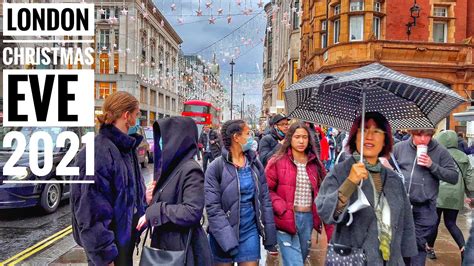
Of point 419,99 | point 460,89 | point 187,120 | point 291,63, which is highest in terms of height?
point 291,63

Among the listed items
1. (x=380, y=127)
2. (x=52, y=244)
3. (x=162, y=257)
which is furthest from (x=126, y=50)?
(x=380, y=127)

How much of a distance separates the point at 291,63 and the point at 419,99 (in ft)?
115

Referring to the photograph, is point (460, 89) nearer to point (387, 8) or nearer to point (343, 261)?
point (387, 8)

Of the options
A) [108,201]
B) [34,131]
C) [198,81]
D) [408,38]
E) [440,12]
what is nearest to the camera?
[108,201]

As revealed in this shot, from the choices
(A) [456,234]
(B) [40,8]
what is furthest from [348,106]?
(B) [40,8]

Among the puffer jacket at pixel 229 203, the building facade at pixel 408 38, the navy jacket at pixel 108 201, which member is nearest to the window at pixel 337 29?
the building facade at pixel 408 38

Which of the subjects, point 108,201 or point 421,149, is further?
point 421,149

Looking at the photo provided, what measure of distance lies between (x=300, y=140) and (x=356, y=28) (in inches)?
693

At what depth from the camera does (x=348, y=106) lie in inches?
135

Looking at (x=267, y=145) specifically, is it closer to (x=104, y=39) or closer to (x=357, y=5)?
(x=357, y=5)

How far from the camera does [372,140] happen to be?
278 centimetres

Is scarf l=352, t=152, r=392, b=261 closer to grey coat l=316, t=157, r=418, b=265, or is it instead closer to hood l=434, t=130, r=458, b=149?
grey coat l=316, t=157, r=418, b=265

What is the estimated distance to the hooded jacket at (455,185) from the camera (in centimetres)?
548

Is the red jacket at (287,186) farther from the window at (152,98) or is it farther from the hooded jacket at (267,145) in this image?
the window at (152,98)
